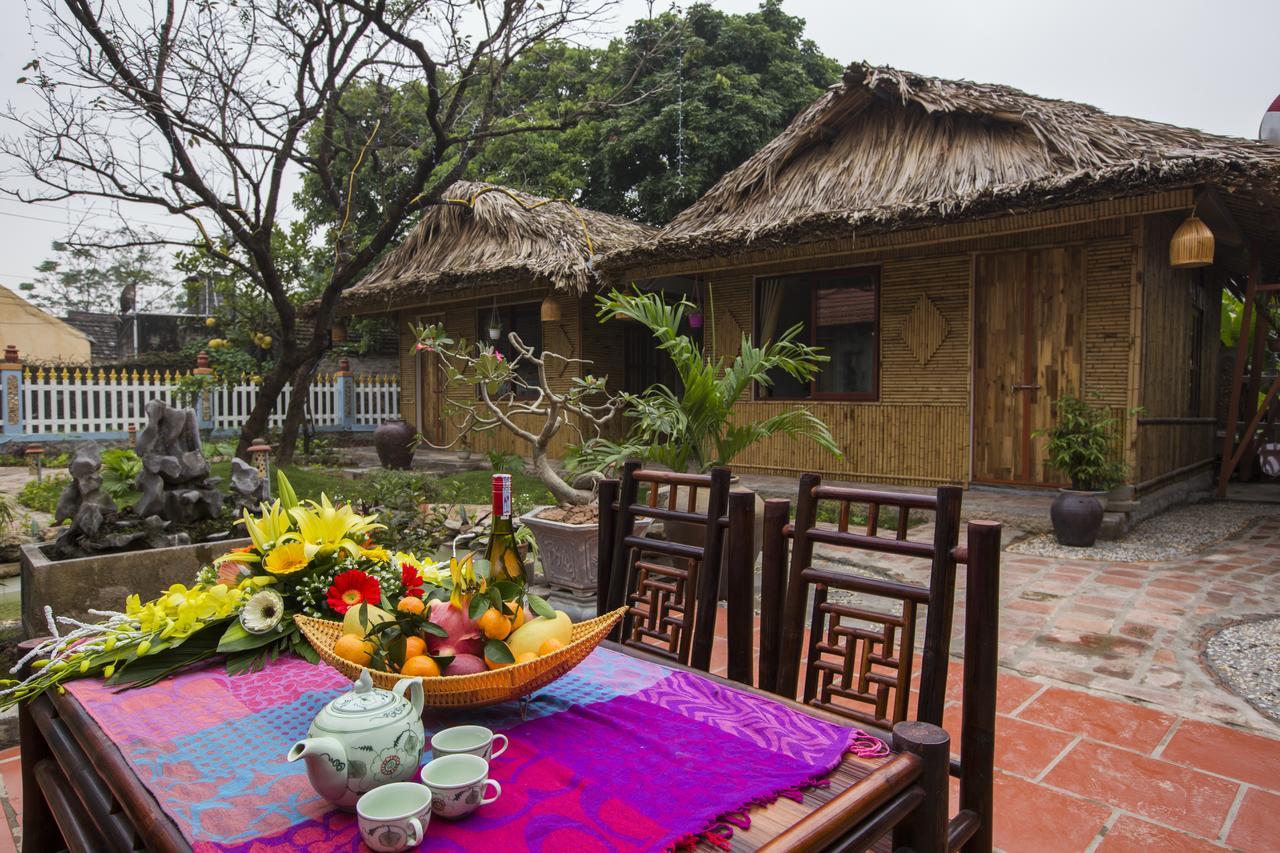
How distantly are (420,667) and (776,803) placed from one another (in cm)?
49

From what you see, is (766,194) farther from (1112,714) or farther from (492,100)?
(1112,714)

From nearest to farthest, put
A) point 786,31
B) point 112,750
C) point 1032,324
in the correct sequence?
point 112,750, point 1032,324, point 786,31

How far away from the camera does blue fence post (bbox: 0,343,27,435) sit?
9.99m

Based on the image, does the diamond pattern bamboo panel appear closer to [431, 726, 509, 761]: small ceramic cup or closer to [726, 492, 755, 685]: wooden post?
[726, 492, 755, 685]: wooden post

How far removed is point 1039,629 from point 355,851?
3.32m

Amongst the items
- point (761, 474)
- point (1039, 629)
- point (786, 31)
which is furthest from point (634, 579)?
point (786, 31)

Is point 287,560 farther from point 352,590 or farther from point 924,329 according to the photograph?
point 924,329

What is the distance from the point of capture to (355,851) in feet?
2.47

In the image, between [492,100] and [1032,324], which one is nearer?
[1032,324]

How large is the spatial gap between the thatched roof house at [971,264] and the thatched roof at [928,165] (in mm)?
18

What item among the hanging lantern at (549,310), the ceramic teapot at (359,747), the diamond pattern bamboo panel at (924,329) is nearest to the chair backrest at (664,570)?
the ceramic teapot at (359,747)

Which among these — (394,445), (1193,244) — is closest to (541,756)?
(1193,244)

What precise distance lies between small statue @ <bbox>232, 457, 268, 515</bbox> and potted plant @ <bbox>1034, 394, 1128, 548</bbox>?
15.7 ft

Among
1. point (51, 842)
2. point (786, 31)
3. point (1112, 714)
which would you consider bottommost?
point (1112, 714)
